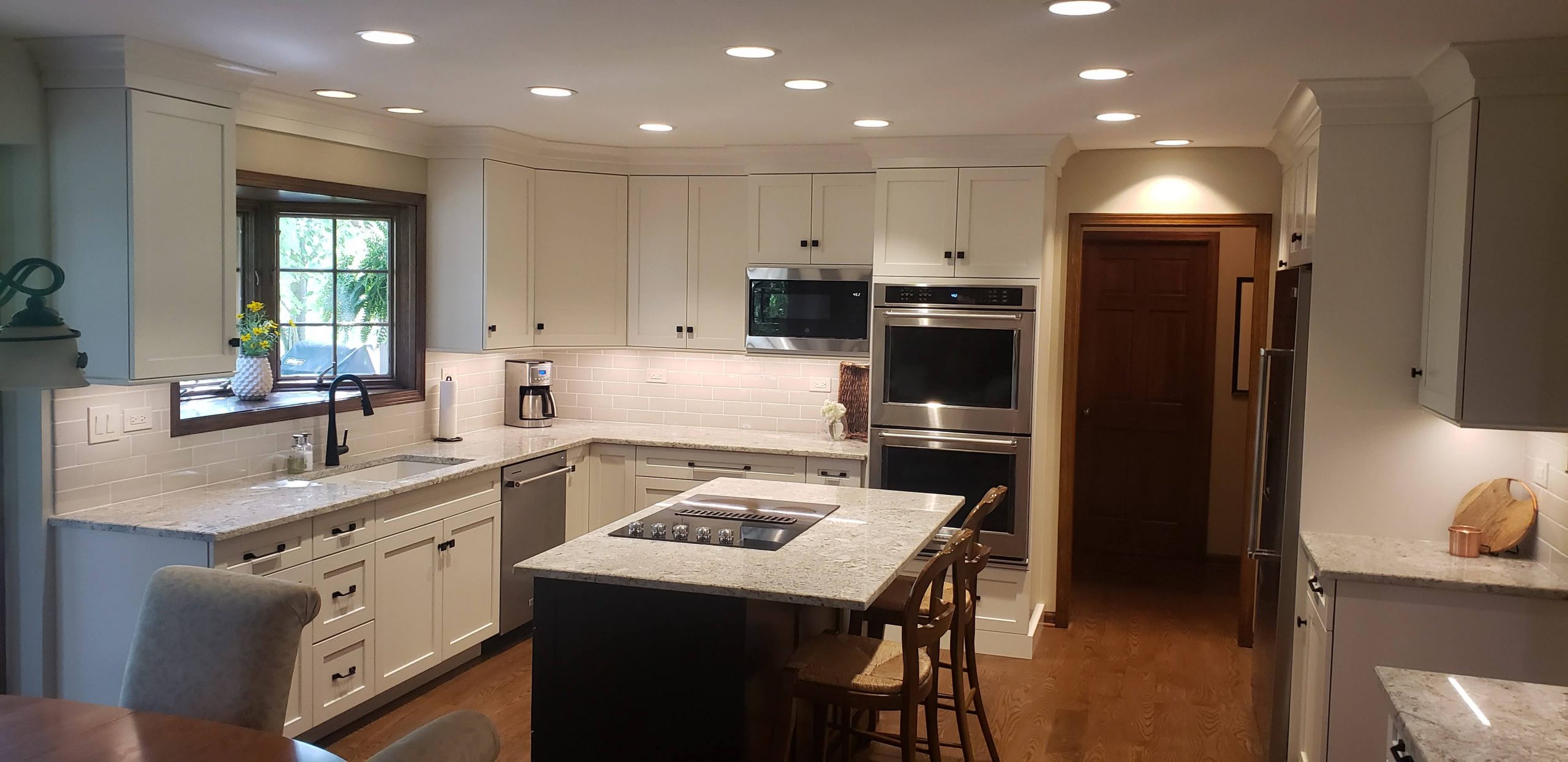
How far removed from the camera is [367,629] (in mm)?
4020

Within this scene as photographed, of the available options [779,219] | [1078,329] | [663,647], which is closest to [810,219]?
[779,219]

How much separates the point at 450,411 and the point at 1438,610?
13.2 feet

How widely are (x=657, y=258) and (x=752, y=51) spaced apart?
2582mm

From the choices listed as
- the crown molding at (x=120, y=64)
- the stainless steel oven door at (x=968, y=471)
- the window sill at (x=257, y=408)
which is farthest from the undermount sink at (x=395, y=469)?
the stainless steel oven door at (x=968, y=471)

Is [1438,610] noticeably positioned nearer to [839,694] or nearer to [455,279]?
[839,694]

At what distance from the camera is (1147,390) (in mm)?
6898

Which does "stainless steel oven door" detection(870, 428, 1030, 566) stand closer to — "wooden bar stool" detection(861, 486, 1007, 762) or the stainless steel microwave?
the stainless steel microwave

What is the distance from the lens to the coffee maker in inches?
227

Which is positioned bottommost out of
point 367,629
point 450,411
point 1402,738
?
point 367,629

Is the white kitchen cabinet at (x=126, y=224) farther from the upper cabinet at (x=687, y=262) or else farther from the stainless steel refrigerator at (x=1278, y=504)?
the stainless steel refrigerator at (x=1278, y=504)

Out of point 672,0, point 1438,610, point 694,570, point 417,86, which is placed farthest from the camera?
point 417,86

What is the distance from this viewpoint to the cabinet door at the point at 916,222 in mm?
5035

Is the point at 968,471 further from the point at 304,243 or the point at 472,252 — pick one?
the point at 304,243

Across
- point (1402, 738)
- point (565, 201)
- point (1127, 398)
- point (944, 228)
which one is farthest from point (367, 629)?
point (1127, 398)
